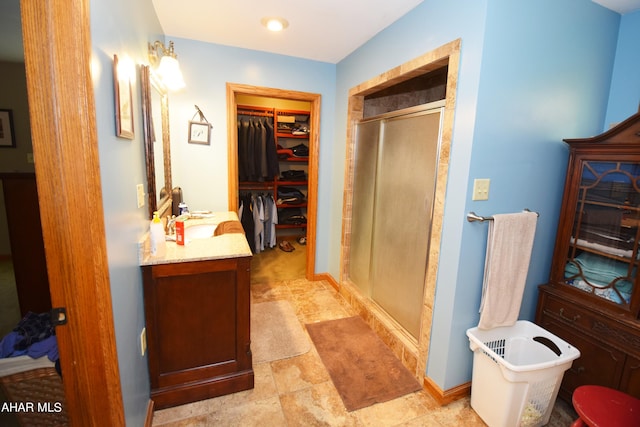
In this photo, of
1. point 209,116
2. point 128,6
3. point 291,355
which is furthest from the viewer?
point 209,116

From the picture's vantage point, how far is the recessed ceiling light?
2084 millimetres

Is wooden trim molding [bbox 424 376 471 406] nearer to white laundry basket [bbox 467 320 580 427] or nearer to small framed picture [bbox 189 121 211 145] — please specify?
white laundry basket [bbox 467 320 580 427]

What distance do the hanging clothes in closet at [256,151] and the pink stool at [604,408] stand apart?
11.6 feet

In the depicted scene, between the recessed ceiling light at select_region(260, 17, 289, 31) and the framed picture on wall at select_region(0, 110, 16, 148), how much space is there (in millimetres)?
3359

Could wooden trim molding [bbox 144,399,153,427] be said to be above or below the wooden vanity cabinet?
below

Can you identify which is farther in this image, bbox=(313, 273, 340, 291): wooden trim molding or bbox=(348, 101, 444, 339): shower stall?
bbox=(313, 273, 340, 291): wooden trim molding

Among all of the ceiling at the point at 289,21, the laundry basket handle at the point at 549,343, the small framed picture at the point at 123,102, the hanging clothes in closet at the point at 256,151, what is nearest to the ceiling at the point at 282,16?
the ceiling at the point at 289,21

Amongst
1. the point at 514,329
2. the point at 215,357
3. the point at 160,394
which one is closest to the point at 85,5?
the point at 215,357

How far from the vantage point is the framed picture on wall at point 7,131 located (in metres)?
3.28

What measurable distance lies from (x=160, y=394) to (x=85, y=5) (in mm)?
1838

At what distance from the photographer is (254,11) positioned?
199 cm

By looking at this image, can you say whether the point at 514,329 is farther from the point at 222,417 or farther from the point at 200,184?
the point at 200,184

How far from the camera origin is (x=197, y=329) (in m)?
1.66

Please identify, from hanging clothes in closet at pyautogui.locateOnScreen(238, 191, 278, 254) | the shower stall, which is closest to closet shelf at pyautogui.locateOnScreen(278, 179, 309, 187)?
hanging clothes in closet at pyautogui.locateOnScreen(238, 191, 278, 254)
